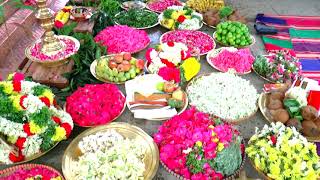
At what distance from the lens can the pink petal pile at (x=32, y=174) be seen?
6.19 feet

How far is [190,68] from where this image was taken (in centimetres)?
294

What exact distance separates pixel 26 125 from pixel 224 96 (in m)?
1.63

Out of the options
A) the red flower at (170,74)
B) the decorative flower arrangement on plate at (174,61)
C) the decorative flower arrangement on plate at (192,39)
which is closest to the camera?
the red flower at (170,74)

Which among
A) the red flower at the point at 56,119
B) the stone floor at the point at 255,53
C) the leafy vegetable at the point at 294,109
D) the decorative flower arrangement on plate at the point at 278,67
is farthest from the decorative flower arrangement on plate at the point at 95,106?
the decorative flower arrangement on plate at the point at 278,67

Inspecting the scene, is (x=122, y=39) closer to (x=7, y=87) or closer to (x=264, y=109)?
(x=7, y=87)

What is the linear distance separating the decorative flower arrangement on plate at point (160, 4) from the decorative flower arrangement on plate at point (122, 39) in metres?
1.01

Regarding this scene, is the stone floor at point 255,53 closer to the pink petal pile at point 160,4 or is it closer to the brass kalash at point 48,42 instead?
the pink petal pile at point 160,4

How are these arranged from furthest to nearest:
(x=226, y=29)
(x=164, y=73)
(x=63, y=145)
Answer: (x=226, y=29), (x=164, y=73), (x=63, y=145)

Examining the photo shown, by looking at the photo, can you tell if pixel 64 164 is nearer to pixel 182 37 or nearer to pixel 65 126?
pixel 65 126

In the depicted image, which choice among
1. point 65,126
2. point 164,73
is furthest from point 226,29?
point 65,126

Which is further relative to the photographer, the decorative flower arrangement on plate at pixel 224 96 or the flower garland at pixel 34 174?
the decorative flower arrangement on plate at pixel 224 96

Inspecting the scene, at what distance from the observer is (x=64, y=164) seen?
6.47ft

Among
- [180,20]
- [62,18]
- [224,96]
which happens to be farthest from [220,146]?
[62,18]

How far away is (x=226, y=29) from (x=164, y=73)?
1.39 metres
